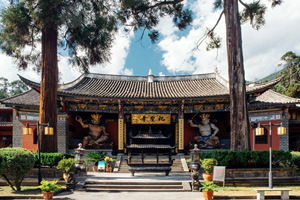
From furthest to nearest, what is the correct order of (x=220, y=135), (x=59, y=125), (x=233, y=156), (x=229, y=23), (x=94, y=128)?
(x=220, y=135)
(x=94, y=128)
(x=59, y=125)
(x=229, y=23)
(x=233, y=156)

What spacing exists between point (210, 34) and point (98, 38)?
16.7 feet

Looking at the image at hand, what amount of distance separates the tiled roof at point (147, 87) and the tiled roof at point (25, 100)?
1.63m

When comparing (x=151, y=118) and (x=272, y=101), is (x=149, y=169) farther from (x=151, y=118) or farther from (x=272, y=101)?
(x=272, y=101)

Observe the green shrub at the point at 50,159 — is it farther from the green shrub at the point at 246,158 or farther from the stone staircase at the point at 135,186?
the green shrub at the point at 246,158

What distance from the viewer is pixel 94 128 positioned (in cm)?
1728

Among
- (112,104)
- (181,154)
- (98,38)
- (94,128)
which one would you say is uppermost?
(98,38)

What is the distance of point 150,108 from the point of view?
57.8 feet

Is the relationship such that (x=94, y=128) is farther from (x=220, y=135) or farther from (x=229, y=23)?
Result: (x=229, y=23)

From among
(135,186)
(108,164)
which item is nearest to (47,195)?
(135,186)

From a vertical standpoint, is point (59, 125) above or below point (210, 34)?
below

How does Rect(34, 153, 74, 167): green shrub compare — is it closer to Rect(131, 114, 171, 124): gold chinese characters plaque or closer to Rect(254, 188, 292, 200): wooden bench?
Rect(254, 188, 292, 200): wooden bench

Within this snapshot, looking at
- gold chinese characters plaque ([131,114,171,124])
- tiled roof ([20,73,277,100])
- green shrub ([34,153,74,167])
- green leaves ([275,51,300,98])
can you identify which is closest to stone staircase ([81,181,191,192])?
green shrub ([34,153,74,167])

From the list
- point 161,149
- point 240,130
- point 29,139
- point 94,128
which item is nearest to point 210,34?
point 240,130

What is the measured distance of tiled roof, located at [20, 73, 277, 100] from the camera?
53.6ft
